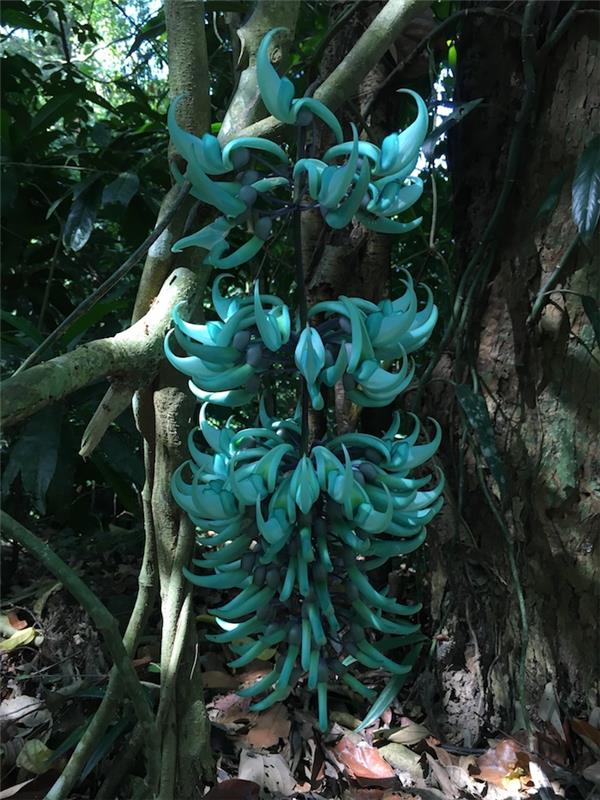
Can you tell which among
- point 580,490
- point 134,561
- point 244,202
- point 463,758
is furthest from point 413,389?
point 134,561

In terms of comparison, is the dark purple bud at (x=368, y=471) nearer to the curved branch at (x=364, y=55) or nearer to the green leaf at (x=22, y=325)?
the curved branch at (x=364, y=55)

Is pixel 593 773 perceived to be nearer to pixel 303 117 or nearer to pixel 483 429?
pixel 483 429

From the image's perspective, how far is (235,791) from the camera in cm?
96

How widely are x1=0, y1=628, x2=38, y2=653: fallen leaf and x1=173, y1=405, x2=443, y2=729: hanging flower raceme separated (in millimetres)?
788

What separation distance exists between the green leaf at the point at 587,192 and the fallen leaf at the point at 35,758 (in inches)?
43.8

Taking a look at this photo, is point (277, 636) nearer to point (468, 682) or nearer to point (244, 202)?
point (244, 202)

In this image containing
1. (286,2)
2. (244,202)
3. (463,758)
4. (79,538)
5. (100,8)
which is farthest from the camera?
(100,8)

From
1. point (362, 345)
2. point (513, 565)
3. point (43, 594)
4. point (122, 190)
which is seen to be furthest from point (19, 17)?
point (513, 565)

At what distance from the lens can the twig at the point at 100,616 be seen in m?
0.62

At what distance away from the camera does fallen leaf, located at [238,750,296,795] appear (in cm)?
104

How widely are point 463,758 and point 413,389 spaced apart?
647 mm

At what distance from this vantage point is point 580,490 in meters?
1.16

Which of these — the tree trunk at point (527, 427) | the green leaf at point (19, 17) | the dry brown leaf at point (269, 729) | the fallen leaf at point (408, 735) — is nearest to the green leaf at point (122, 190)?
the green leaf at point (19, 17)

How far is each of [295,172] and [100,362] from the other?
275mm
